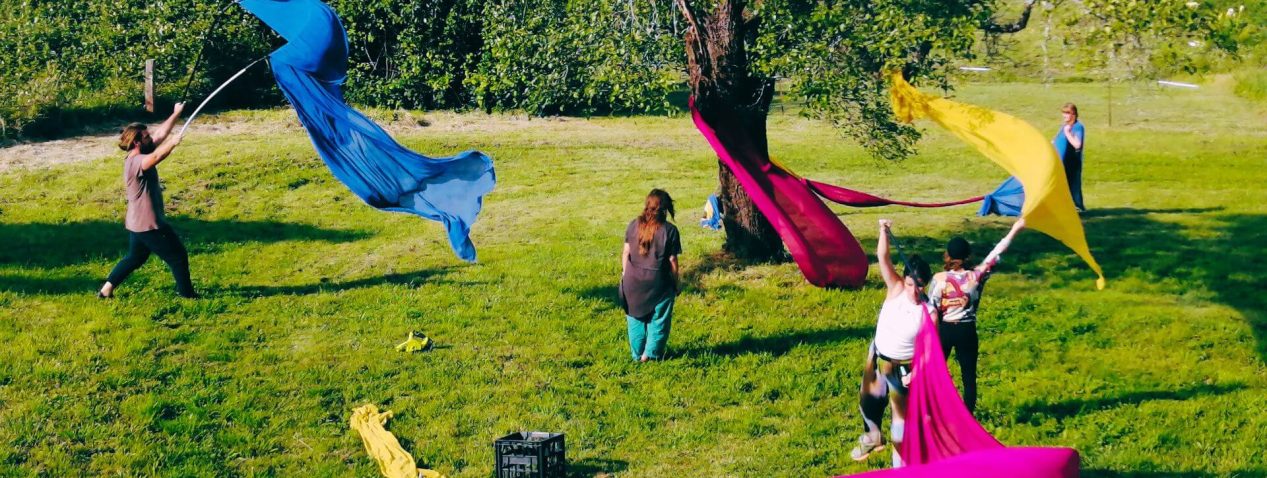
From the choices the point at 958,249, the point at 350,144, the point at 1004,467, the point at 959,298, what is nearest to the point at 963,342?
the point at 959,298

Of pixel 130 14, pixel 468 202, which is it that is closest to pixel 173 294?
pixel 468 202

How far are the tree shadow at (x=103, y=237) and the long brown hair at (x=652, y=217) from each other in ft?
24.7

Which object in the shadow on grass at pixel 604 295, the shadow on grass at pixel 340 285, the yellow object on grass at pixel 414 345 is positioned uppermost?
the yellow object on grass at pixel 414 345

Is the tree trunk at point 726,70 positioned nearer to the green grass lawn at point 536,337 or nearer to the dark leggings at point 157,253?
the green grass lawn at point 536,337

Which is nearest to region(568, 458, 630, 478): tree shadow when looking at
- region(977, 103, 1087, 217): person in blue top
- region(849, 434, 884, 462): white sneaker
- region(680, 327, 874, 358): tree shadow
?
region(849, 434, 884, 462): white sneaker

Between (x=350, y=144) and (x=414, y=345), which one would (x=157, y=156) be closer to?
(x=350, y=144)

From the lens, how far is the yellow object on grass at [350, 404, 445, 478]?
31.2 feet

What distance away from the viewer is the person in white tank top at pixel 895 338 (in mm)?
8977

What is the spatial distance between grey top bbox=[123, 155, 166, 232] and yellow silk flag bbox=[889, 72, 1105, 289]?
25.8 ft

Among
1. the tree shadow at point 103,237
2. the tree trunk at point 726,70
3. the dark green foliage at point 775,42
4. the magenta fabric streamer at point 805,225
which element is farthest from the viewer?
the tree shadow at point 103,237

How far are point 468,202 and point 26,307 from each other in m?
5.18

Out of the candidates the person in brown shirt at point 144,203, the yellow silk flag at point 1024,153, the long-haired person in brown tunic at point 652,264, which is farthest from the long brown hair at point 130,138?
the yellow silk flag at point 1024,153

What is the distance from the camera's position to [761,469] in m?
9.80

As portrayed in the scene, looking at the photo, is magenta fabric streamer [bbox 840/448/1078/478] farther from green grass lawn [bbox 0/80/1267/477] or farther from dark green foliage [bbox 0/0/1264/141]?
dark green foliage [bbox 0/0/1264/141]
